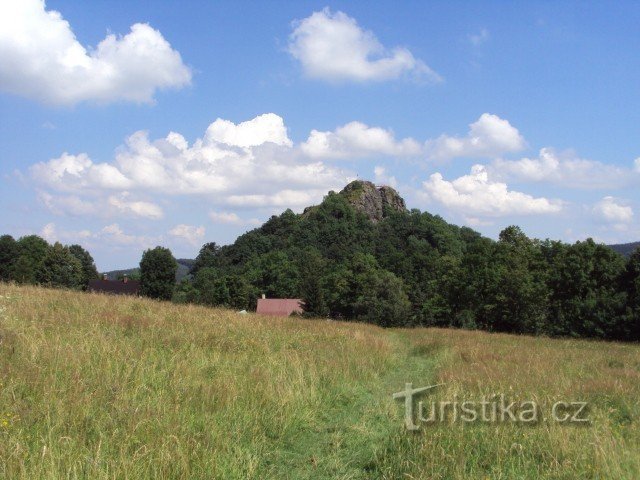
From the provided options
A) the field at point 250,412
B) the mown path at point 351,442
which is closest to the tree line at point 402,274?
the field at point 250,412

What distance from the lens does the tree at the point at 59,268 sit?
76.6 metres

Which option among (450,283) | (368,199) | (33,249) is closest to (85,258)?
(33,249)

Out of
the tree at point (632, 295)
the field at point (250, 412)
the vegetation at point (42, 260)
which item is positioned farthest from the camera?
the vegetation at point (42, 260)

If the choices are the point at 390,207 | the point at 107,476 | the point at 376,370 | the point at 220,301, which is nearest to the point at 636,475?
the point at 107,476

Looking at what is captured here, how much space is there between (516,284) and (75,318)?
4420 cm

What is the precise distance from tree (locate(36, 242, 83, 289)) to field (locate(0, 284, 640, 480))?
246ft

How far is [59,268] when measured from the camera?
3123 inches

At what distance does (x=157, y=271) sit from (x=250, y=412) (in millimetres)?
73859

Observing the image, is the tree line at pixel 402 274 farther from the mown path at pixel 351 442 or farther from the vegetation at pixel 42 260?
the mown path at pixel 351 442

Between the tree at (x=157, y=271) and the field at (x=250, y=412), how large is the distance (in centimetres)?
6728

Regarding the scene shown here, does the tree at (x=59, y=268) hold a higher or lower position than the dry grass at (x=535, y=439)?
higher

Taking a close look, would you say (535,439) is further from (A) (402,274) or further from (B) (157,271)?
(A) (402,274)

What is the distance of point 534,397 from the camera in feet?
21.6

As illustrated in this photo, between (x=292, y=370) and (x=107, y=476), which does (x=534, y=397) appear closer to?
(x=292, y=370)
